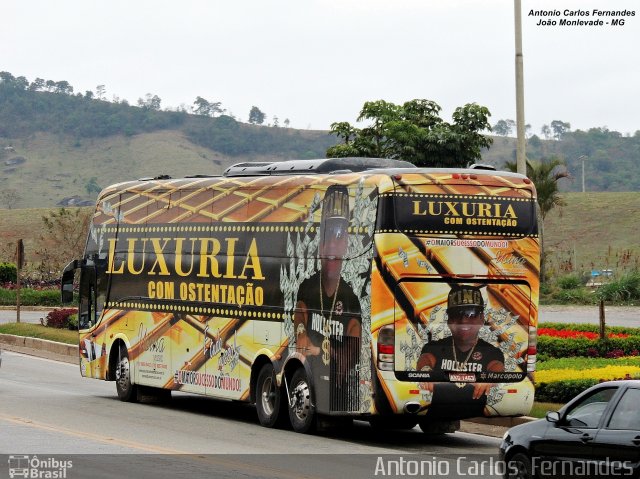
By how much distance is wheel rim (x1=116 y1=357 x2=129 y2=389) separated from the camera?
75.1 ft

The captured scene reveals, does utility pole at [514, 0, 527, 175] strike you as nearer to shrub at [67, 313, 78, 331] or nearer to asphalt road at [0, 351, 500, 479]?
asphalt road at [0, 351, 500, 479]

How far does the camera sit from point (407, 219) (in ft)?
54.7

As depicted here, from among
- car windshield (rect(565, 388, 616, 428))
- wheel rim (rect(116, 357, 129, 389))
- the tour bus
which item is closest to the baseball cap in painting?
the tour bus

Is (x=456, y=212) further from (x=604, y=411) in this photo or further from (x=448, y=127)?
(x=448, y=127)

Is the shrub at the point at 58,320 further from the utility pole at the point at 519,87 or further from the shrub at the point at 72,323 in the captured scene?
the utility pole at the point at 519,87

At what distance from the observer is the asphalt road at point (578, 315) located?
39781 millimetres

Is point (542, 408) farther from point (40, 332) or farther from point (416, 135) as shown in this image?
point (40, 332)

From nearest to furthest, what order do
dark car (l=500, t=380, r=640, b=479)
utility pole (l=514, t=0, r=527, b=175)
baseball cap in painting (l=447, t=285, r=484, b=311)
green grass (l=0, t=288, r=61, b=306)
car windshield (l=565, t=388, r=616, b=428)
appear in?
dark car (l=500, t=380, r=640, b=479) → car windshield (l=565, t=388, r=616, b=428) → baseball cap in painting (l=447, t=285, r=484, b=311) → utility pole (l=514, t=0, r=527, b=175) → green grass (l=0, t=288, r=61, b=306)

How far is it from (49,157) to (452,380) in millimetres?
166332

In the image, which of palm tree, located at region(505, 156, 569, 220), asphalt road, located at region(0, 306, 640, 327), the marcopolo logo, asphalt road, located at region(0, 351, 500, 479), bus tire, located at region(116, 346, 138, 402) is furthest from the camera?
palm tree, located at region(505, 156, 569, 220)

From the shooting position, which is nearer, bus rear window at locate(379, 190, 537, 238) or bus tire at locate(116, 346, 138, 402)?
bus rear window at locate(379, 190, 537, 238)

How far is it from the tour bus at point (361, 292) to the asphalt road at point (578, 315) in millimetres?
20655

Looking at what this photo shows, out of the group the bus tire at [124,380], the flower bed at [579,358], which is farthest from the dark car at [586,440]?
the bus tire at [124,380]

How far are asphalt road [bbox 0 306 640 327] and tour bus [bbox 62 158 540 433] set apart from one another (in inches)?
813
